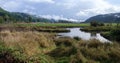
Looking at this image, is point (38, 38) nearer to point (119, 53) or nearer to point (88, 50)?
point (88, 50)

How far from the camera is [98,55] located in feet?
48.1

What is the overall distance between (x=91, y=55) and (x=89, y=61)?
1.47m

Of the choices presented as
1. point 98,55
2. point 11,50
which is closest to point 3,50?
point 11,50

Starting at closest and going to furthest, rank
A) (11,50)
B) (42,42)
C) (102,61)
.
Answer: (11,50), (102,61), (42,42)

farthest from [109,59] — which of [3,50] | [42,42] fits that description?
[42,42]

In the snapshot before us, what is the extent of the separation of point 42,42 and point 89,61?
835 centimetres

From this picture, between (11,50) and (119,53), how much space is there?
5.98 meters

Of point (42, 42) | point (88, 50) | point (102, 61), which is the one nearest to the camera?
point (102, 61)

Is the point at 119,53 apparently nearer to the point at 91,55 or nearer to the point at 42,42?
the point at 91,55

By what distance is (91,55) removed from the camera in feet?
48.2

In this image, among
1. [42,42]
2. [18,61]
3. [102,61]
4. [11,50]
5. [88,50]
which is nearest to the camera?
[18,61]

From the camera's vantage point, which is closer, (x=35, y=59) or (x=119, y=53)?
(x=35, y=59)

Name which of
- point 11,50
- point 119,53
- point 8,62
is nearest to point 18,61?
point 8,62

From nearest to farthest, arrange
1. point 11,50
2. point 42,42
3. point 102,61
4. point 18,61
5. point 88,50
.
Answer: point 18,61 → point 11,50 → point 102,61 → point 88,50 → point 42,42
